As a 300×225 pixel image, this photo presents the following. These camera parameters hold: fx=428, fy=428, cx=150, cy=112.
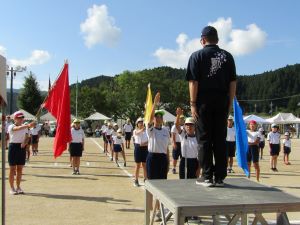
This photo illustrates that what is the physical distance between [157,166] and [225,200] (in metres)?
3.75

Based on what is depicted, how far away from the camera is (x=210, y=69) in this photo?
5.55m

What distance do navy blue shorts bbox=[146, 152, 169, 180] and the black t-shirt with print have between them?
309 centimetres

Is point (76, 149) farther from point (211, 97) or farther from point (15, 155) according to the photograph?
point (211, 97)

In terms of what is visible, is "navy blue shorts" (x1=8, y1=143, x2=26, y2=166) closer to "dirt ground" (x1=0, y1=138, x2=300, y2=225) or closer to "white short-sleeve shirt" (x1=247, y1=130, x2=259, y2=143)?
"dirt ground" (x1=0, y1=138, x2=300, y2=225)

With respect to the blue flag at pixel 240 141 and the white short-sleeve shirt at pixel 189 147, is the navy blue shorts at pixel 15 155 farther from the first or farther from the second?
the blue flag at pixel 240 141

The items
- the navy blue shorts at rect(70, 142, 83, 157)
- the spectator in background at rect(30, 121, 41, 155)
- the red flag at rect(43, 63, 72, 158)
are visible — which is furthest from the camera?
the spectator in background at rect(30, 121, 41, 155)

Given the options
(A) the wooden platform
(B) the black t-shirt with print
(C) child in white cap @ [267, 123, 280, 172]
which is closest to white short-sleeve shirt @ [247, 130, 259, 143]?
(C) child in white cap @ [267, 123, 280, 172]

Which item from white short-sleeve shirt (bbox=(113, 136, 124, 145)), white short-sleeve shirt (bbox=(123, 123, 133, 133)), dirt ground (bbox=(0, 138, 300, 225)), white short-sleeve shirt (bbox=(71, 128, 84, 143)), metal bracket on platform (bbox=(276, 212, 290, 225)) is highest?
white short-sleeve shirt (bbox=(123, 123, 133, 133))

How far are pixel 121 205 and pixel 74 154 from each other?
5.96m

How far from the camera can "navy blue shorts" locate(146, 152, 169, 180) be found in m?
8.34

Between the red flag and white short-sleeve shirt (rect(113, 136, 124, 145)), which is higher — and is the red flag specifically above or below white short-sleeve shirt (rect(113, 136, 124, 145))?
above

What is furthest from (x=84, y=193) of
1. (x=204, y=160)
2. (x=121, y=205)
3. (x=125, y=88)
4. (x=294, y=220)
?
(x=125, y=88)

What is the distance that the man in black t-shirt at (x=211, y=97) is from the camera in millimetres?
5555

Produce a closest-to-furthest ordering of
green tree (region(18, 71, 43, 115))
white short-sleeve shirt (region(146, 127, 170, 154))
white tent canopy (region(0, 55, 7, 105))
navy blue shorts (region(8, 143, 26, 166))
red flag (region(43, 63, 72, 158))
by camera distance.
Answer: white tent canopy (region(0, 55, 7, 105)) → white short-sleeve shirt (region(146, 127, 170, 154)) → navy blue shorts (region(8, 143, 26, 166)) → red flag (region(43, 63, 72, 158)) → green tree (region(18, 71, 43, 115))
